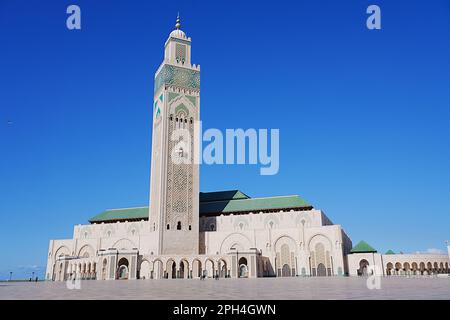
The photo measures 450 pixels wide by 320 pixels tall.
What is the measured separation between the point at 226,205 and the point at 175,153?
10.6 m

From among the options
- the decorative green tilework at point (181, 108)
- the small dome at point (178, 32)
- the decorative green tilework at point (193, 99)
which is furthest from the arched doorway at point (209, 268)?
the small dome at point (178, 32)

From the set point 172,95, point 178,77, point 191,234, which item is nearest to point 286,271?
point 191,234

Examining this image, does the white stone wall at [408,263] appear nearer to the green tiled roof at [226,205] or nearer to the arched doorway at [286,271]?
the arched doorway at [286,271]

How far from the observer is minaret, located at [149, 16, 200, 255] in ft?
152

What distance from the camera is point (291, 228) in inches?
1842

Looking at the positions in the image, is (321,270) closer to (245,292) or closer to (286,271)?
(286,271)

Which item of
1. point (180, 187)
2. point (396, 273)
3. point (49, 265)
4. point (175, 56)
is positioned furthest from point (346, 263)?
point (49, 265)

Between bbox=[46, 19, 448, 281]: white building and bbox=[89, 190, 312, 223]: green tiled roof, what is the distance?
0.13 meters

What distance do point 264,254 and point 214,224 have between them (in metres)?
8.33

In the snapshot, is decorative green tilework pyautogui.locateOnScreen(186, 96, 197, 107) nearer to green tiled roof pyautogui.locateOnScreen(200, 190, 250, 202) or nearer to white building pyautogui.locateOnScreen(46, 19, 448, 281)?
white building pyautogui.locateOnScreen(46, 19, 448, 281)

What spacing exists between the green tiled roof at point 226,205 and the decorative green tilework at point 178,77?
1554 centimetres

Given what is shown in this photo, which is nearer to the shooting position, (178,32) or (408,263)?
(408,263)

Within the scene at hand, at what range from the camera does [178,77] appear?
50938 mm
